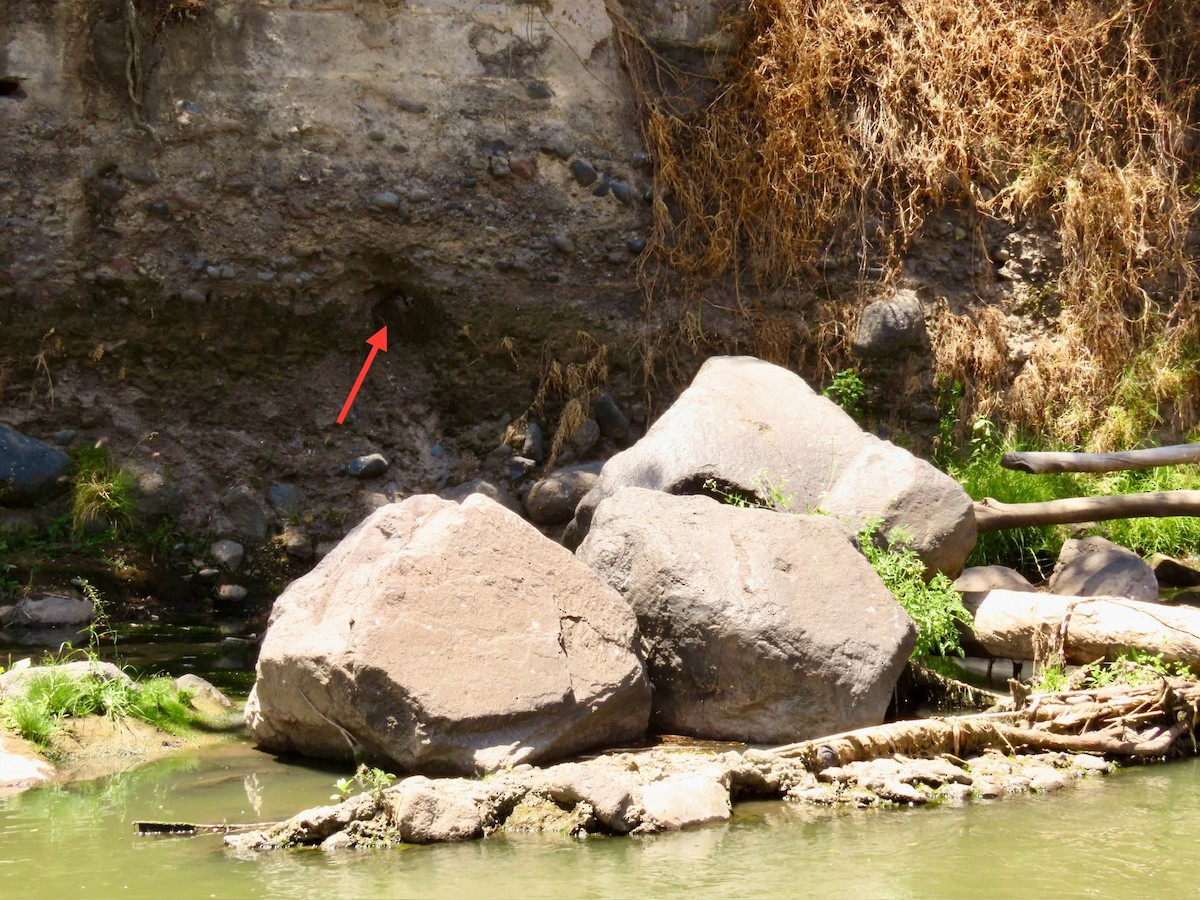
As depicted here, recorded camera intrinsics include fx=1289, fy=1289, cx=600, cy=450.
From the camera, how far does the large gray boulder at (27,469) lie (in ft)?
24.7

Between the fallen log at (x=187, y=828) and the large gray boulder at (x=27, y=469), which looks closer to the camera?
the fallen log at (x=187, y=828)

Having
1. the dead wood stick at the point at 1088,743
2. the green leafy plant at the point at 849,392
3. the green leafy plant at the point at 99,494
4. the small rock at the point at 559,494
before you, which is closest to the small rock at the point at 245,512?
the green leafy plant at the point at 99,494

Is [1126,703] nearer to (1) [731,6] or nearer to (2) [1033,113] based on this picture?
(2) [1033,113]

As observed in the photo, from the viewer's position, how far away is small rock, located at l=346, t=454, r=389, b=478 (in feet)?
26.6

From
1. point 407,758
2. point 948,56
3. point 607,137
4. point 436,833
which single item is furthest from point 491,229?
point 436,833

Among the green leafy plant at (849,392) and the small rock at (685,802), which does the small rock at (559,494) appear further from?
the small rock at (685,802)

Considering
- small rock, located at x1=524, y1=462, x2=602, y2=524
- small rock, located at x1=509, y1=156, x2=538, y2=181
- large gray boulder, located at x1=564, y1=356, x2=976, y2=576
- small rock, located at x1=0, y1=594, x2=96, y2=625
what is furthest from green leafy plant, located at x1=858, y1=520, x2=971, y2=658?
small rock, located at x1=0, y1=594, x2=96, y2=625

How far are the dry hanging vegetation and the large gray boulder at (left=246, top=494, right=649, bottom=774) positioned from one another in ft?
12.9

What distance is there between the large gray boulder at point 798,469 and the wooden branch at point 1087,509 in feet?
1.78

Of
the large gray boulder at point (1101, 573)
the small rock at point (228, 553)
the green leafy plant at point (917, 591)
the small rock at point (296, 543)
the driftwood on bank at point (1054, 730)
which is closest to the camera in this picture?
the driftwood on bank at point (1054, 730)

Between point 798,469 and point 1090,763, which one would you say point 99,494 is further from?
point 1090,763

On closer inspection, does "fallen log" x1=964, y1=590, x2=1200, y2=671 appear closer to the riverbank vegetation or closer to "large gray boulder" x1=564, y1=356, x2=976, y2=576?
"large gray boulder" x1=564, y1=356, x2=976, y2=576

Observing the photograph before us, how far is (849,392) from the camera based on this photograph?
8.48m

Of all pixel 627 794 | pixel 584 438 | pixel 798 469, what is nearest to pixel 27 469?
pixel 584 438
